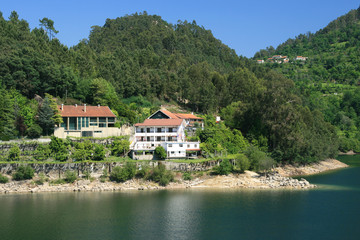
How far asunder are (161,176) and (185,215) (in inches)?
500

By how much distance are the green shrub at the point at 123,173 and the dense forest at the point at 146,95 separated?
12092mm

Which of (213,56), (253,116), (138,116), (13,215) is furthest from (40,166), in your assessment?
(213,56)

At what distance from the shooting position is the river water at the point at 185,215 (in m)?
30.3

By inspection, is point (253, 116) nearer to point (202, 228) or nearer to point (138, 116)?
point (138, 116)

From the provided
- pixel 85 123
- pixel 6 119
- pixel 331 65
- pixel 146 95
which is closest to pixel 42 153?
pixel 85 123

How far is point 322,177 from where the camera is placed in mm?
57125

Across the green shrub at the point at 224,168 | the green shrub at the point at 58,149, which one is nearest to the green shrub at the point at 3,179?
the green shrub at the point at 58,149

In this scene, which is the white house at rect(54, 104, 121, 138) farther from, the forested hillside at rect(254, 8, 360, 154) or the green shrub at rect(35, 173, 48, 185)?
the forested hillside at rect(254, 8, 360, 154)

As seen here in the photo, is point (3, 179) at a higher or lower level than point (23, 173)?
lower

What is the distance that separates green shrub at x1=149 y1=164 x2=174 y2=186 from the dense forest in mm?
8893

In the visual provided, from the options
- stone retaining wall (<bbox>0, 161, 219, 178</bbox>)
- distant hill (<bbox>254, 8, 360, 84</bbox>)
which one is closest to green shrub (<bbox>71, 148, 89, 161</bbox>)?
stone retaining wall (<bbox>0, 161, 219, 178</bbox>)

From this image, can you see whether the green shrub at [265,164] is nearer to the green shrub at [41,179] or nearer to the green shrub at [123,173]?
the green shrub at [123,173]

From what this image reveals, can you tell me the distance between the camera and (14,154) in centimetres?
4703

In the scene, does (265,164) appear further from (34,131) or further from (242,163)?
(34,131)
